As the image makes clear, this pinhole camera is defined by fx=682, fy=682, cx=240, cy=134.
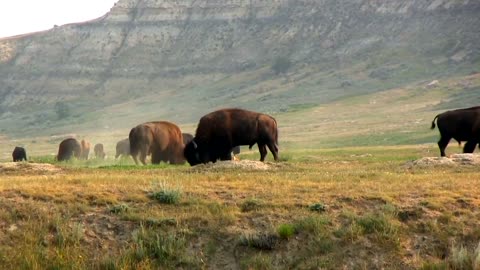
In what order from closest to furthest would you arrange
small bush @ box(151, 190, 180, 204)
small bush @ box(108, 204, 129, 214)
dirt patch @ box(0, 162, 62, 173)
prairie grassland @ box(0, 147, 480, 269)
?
prairie grassland @ box(0, 147, 480, 269), small bush @ box(108, 204, 129, 214), small bush @ box(151, 190, 180, 204), dirt patch @ box(0, 162, 62, 173)

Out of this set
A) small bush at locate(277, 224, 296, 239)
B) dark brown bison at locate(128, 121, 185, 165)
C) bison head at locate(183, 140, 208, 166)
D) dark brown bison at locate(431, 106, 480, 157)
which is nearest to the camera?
small bush at locate(277, 224, 296, 239)

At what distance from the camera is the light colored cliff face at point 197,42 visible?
114m

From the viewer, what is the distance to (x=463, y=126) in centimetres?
2541

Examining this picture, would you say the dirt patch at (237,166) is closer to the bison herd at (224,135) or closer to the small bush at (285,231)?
the bison herd at (224,135)

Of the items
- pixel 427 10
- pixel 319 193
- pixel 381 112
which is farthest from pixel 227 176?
pixel 427 10

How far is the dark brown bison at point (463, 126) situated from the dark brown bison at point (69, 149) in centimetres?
1924

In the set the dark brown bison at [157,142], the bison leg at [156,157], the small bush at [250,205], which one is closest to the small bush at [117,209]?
the small bush at [250,205]

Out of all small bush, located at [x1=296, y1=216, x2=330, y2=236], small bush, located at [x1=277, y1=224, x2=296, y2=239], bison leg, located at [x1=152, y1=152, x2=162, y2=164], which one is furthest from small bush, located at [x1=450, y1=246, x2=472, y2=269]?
bison leg, located at [x1=152, y1=152, x2=162, y2=164]

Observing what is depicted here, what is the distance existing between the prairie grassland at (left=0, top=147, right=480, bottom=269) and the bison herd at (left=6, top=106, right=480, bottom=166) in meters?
7.29

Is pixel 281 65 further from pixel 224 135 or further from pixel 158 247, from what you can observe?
pixel 158 247

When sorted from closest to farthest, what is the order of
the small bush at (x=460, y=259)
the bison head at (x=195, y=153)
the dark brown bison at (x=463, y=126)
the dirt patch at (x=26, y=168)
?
the small bush at (x=460, y=259)
the dirt patch at (x=26, y=168)
the bison head at (x=195, y=153)
the dark brown bison at (x=463, y=126)

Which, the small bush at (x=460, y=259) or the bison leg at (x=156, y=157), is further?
the bison leg at (x=156, y=157)

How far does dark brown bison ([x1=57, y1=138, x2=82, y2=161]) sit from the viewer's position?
36072 mm

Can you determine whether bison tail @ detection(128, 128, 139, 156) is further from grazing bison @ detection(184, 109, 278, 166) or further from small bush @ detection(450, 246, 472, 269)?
small bush @ detection(450, 246, 472, 269)
